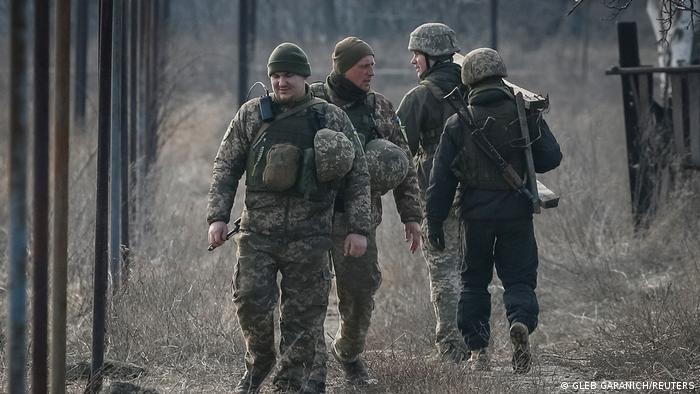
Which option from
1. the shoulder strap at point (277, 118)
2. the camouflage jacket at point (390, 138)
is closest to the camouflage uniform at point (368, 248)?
the camouflage jacket at point (390, 138)

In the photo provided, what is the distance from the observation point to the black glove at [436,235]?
20.7 ft

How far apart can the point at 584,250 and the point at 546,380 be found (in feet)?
13.8

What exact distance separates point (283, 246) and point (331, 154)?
53cm

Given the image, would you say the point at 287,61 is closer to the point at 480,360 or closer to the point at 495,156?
the point at 495,156

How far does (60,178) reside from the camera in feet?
14.0

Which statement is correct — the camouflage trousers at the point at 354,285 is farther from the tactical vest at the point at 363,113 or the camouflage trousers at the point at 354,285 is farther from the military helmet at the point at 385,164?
the tactical vest at the point at 363,113

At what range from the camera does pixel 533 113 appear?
245 inches

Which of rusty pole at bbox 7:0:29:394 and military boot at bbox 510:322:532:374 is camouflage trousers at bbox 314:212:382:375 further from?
rusty pole at bbox 7:0:29:394

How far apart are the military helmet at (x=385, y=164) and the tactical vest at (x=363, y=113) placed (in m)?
0.13

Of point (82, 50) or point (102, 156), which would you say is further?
point (82, 50)

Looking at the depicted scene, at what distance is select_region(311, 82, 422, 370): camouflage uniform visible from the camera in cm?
584

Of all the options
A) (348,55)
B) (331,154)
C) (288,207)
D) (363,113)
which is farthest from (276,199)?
(348,55)

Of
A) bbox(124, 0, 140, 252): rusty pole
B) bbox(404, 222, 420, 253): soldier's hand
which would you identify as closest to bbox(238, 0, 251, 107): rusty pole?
bbox(124, 0, 140, 252): rusty pole

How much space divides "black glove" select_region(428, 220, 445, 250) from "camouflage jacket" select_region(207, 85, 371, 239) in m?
0.92
